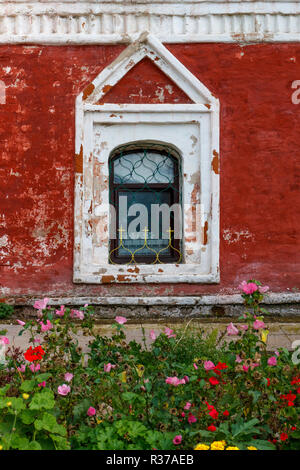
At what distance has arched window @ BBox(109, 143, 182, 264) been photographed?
15.3ft

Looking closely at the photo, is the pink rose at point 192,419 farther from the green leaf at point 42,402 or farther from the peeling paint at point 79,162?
the peeling paint at point 79,162

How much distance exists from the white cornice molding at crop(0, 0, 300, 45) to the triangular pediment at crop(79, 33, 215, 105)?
0.46 feet

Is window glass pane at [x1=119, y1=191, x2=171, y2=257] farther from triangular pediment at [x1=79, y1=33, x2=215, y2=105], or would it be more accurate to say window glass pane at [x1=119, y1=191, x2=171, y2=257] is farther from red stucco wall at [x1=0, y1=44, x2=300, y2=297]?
triangular pediment at [x1=79, y1=33, x2=215, y2=105]

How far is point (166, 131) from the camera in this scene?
4.54 m

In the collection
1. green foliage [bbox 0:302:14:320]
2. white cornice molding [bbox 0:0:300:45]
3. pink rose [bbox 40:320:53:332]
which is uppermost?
white cornice molding [bbox 0:0:300:45]

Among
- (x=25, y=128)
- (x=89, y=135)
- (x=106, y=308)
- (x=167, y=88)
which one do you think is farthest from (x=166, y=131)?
(x=106, y=308)

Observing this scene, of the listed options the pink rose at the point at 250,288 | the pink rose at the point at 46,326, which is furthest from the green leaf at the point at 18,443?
the pink rose at the point at 250,288

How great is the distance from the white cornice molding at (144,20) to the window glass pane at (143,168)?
127 centimetres

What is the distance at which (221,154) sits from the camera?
177 inches

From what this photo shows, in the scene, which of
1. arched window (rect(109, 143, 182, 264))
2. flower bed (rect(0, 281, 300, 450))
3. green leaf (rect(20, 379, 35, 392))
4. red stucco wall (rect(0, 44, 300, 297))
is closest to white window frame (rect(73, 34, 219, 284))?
red stucco wall (rect(0, 44, 300, 297))

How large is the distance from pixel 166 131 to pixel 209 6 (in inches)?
57.8

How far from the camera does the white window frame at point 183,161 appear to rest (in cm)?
440

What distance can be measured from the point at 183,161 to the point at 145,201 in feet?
2.11
